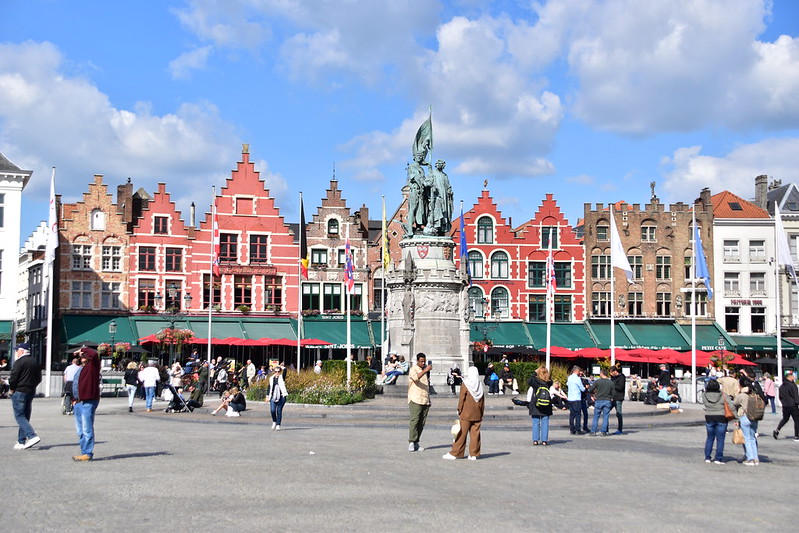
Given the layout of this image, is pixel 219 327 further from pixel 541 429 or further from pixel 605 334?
pixel 541 429

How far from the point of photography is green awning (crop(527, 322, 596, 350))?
6144 cm

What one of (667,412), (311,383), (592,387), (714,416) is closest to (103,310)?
(311,383)

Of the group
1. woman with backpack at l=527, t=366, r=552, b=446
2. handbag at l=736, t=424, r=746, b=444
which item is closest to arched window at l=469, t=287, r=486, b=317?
woman with backpack at l=527, t=366, r=552, b=446

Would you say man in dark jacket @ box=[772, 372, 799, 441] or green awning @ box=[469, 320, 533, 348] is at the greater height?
green awning @ box=[469, 320, 533, 348]

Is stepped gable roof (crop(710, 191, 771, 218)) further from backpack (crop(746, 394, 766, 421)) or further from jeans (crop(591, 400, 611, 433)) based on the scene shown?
backpack (crop(746, 394, 766, 421))

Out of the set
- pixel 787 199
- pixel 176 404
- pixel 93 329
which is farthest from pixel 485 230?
pixel 176 404

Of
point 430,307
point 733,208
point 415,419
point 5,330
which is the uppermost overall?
point 733,208

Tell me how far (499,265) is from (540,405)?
4640 cm

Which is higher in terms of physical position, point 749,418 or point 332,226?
point 332,226

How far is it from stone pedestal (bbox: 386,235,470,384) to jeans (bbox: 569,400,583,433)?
975 centimetres

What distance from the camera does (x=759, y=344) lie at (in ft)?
208

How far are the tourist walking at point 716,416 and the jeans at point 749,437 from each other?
271 millimetres

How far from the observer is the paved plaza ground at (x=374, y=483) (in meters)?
10.1

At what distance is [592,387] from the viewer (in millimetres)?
22172
